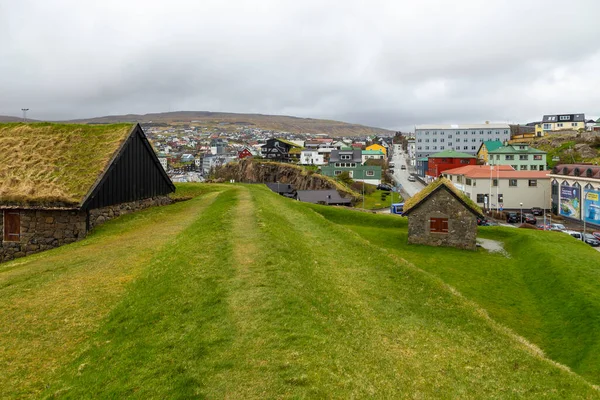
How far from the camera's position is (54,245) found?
67.5 ft

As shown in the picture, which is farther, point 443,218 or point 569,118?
point 569,118

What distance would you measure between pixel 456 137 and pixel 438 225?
126976mm

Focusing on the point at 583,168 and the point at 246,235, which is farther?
the point at 583,168

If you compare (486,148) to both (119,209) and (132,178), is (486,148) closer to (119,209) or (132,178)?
(132,178)

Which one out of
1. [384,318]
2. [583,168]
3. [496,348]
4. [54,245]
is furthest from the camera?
[583,168]

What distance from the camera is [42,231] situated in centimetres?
2059

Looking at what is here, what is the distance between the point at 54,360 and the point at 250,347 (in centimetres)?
460

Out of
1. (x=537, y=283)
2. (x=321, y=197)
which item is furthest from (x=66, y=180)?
(x=321, y=197)

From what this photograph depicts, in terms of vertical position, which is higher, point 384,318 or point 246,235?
point 246,235

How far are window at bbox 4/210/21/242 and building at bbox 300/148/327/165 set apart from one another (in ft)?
397

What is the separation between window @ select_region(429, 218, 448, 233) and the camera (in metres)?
31.1

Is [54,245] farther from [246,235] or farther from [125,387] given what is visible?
[125,387]

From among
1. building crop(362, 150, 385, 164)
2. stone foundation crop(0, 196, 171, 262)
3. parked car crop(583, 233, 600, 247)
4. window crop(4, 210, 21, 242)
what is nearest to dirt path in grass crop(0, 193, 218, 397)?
stone foundation crop(0, 196, 171, 262)

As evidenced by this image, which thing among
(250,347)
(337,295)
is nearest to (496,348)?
(337,295)
